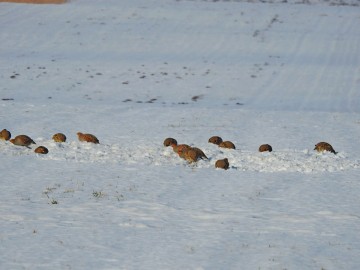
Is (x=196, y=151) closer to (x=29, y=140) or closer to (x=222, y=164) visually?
(x=222, y=164)

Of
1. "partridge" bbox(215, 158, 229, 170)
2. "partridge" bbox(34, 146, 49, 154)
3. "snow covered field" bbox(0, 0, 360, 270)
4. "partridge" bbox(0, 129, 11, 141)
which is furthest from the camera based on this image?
"partridge" bbox(0, 129, 11, 141)

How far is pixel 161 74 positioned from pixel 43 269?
2453cm

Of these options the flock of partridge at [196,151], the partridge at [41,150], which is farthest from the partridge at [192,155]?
the partridge at [41,150]

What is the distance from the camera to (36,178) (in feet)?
41.7

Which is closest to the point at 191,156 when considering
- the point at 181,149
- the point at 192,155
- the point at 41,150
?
the point at 192,155

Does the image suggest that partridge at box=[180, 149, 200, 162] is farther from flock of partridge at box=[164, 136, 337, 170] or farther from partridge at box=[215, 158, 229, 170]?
partridge at box=[215, 158, 229, 170]

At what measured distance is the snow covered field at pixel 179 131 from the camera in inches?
370

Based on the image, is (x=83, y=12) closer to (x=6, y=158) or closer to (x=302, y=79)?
(x=302, y=79)

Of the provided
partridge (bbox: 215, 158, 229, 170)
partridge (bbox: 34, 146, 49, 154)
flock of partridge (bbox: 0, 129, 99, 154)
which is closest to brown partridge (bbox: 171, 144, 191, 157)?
partridge (bbox: 215, 158, 229, 170)

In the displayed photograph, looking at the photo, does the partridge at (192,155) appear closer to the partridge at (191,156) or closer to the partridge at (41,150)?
the partridge at (191,156)

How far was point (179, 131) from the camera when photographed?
65.5 feet

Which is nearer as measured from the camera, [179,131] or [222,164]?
[222,164]

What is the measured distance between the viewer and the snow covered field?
9.39 meters

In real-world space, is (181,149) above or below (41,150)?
above
